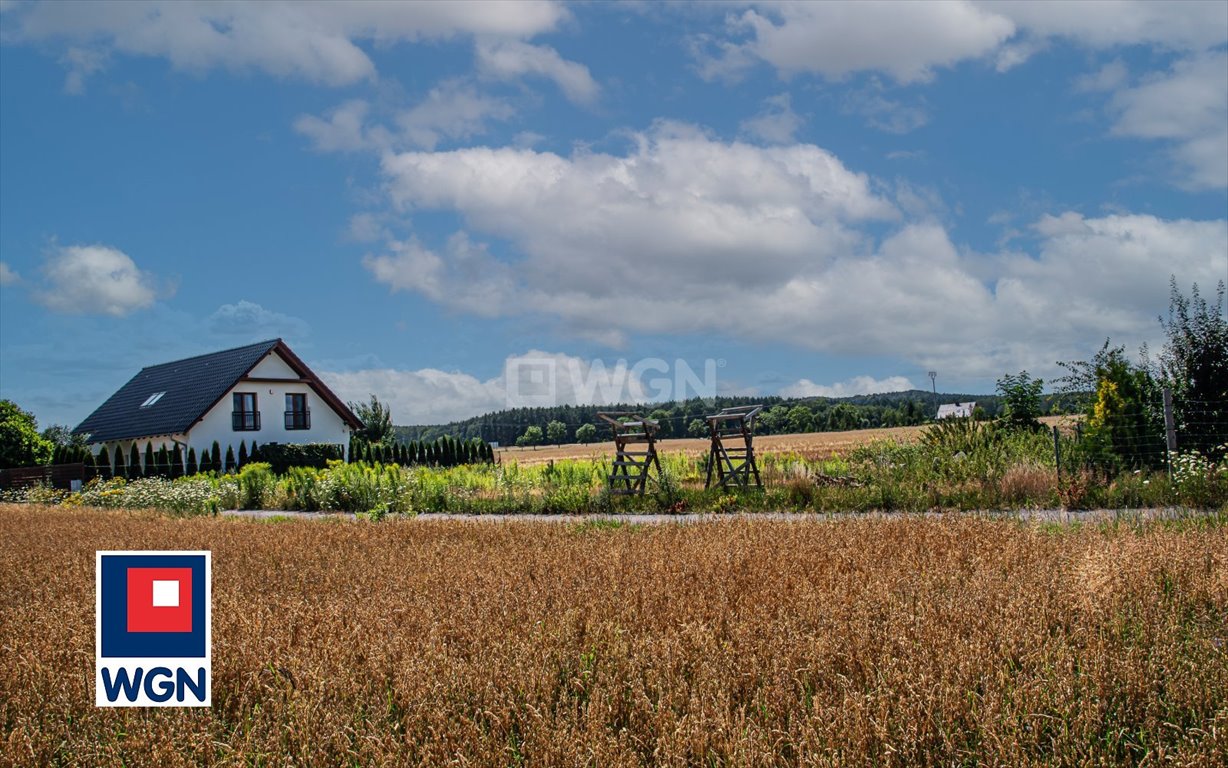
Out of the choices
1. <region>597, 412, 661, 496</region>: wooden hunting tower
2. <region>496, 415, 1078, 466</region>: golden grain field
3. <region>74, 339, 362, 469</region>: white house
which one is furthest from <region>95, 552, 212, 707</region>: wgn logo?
<region>74, 339, 362, 469</region>: white house

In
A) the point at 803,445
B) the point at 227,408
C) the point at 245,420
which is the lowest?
the point at 803,445

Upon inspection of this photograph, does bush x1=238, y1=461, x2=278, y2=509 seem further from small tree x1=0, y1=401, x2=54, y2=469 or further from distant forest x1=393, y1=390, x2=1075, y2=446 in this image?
distant forest x1=393, y1=390, x2=1075, y2=446

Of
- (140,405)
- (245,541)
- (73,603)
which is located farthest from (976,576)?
(140,405)

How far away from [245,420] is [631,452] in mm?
28457

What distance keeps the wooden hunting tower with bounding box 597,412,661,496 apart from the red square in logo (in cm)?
1220

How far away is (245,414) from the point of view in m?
40.8

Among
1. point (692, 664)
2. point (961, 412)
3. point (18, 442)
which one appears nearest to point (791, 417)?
point (961, 412)

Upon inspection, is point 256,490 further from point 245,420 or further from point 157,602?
point 245,420

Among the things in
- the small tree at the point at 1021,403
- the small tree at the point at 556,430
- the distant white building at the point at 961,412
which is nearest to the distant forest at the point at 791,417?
the small tree at the point at 556,430

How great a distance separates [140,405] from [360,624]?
44277mm

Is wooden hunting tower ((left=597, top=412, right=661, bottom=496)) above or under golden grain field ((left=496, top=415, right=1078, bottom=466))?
above

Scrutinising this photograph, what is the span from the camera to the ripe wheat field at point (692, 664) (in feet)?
10.9

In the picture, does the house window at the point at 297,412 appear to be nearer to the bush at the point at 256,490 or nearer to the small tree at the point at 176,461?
the small tree at the point at 176,461

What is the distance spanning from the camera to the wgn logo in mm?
4273
